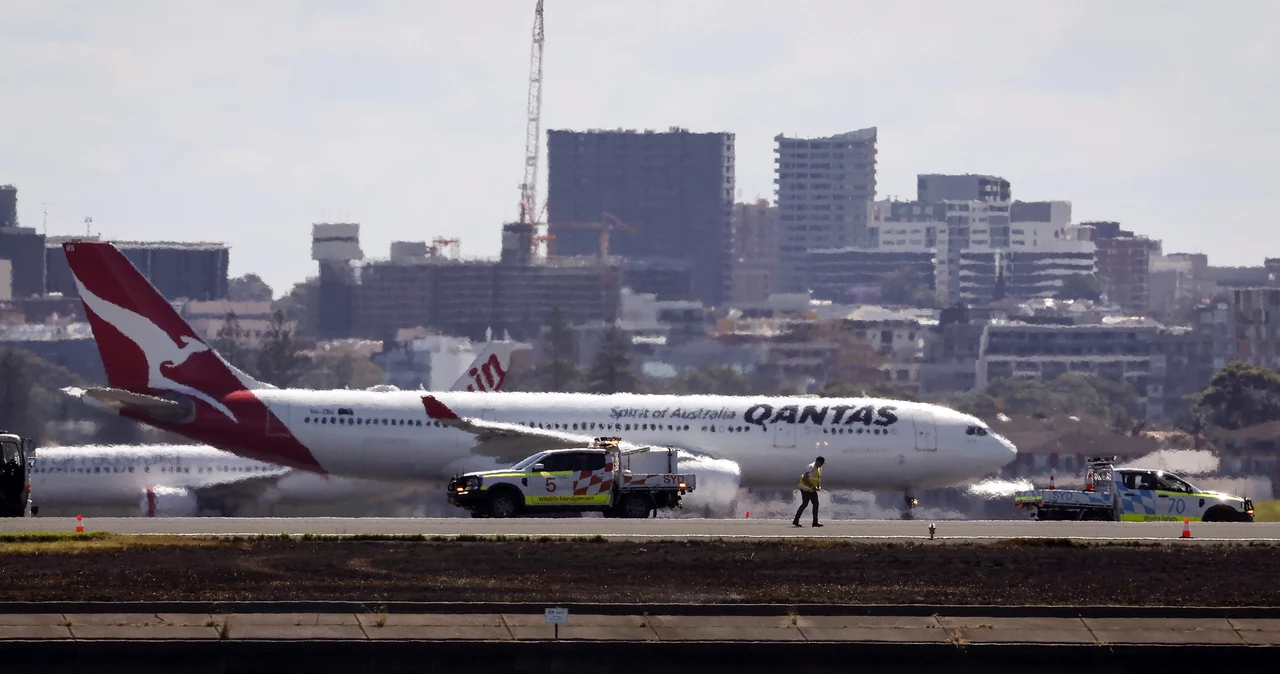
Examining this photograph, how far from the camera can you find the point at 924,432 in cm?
6062

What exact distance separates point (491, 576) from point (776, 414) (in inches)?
1082

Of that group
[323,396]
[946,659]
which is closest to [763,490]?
[323,396]

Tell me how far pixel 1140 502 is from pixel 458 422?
20.3 meters

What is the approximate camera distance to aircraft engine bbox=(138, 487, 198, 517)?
67375 mm

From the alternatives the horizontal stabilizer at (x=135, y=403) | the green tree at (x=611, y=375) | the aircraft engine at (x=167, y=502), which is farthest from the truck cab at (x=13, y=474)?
the green tree at (x=611, y=375)

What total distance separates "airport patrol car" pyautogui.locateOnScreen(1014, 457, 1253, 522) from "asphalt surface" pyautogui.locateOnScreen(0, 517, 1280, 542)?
2.78 metres

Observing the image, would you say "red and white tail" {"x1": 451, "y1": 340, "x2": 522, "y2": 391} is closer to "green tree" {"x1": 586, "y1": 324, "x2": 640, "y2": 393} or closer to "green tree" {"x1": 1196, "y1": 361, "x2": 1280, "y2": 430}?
"green tree" {"x1": 586, "y1": 324, "x2": 640, "y2": 393}

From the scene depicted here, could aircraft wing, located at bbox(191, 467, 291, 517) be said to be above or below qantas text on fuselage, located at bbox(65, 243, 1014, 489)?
below

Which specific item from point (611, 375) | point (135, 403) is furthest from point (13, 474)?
point (611, 375)

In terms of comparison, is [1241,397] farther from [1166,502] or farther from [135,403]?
[135,403]

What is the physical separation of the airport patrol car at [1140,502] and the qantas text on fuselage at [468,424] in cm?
1112

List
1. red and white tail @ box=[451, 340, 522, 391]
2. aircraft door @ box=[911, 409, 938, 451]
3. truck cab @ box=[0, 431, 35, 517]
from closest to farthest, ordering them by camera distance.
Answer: truck cab @ box=[0, 431, 35, 517], aircraft door @ box=[911, 409, 938, 451], red and white tail @ box=[451, 340, 522, 391]

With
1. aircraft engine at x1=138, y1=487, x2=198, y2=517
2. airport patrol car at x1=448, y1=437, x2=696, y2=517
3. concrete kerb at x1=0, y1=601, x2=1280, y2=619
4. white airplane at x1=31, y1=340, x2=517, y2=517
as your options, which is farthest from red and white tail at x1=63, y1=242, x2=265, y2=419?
concrete kerb at x1=0, y1=601, x2=1280, y2=619

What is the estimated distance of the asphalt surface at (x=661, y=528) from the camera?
135 ft
